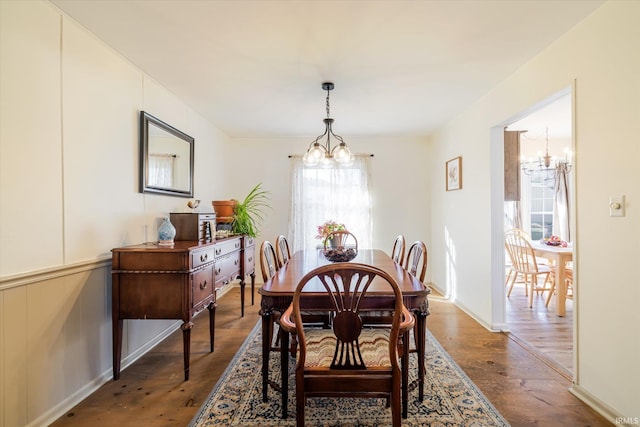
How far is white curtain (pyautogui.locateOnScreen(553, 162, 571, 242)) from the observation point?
17.5ft

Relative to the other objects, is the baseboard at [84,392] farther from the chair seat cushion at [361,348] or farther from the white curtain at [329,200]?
the white curtain at [329,200]

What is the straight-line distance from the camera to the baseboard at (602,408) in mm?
1682

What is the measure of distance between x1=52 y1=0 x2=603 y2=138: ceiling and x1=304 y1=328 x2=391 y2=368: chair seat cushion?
1.89 metres

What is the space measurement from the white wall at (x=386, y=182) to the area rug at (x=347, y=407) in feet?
9.25

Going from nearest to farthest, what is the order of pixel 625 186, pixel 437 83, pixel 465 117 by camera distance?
pixel 625 186
pixel 437 83
pixel 465 117

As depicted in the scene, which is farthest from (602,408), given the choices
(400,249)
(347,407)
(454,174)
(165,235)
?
(165,235)

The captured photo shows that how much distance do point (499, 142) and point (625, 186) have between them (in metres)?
1.54

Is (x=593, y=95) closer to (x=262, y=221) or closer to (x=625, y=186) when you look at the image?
(x=625, y=186)

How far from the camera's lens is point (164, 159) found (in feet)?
9.83

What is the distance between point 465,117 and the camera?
12.2ft

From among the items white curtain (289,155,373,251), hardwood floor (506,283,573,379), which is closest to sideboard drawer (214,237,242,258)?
white curtain (289,155,373,251)

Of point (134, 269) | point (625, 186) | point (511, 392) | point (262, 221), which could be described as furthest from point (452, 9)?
point (262, 221)

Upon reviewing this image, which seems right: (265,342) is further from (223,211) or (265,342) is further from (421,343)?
(223,211)

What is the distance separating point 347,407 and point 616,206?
6.36 feet
